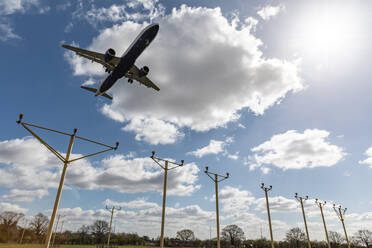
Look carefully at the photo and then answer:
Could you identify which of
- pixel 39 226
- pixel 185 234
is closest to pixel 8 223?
pixel 39 226

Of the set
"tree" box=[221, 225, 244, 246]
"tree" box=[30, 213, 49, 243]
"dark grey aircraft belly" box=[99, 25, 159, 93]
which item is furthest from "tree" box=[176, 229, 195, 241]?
"dark grey aircraft belly" box=[99, 25, 159, 93]

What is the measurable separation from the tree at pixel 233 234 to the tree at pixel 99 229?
56270mm

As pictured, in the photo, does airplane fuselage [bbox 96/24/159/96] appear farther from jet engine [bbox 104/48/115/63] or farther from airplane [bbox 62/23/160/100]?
jet engine [bbox 104/48/115/63]

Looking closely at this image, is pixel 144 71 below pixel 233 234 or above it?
above

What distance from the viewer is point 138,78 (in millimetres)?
32781

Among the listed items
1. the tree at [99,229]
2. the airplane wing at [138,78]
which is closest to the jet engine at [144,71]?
the airplane wing at [138,78]

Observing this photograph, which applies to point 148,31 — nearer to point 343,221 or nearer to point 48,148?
point 48,148

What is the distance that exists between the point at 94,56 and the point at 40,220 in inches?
3792

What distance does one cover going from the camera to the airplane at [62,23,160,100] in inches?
973

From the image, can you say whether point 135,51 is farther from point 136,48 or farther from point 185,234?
point 185,234

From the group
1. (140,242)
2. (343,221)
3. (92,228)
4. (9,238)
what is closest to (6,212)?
(9,238)

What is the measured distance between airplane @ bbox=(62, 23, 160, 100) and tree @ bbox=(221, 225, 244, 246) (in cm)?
9104

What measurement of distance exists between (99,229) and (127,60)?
9484 cm

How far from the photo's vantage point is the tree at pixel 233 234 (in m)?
96.9
